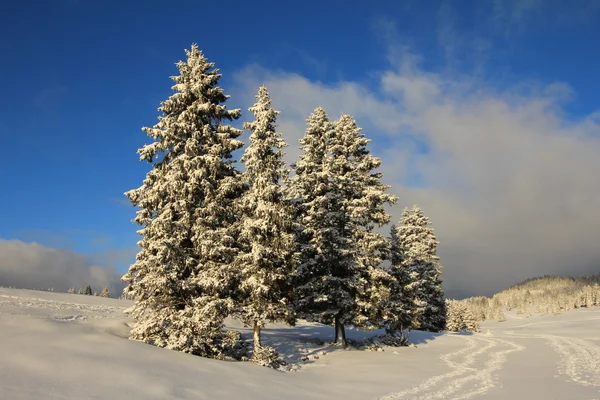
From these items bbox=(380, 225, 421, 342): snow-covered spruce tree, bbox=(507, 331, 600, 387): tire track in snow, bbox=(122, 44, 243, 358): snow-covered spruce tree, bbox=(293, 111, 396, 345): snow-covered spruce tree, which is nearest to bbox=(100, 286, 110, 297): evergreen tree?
bbox=(380, 225, 421, 342): snow-covered spruce tree

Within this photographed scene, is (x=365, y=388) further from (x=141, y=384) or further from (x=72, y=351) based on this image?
(x=72, y=351)

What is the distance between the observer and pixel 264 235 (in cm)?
1880

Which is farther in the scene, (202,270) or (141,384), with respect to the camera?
(202,270)

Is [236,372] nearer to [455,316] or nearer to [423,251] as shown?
[423,251]

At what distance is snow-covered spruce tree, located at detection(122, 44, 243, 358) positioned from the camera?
1638 cm

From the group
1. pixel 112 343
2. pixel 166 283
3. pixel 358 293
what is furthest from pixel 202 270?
pixel 358 293

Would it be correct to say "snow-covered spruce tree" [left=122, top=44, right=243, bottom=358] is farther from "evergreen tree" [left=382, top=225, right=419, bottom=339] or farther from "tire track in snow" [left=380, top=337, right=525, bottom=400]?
"evergreen tree" [left=382, top=225, right=419, bottom=339]

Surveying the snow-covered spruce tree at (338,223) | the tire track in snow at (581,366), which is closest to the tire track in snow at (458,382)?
the tire track in snow at (581,366)

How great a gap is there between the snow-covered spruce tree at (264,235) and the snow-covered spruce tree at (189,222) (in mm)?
769

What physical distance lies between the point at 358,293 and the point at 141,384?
639 inches

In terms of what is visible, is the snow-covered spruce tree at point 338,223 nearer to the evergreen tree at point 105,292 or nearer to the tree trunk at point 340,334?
the tree trunk at point 340,334

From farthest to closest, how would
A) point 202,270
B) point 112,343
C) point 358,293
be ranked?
point 358,293, point 202,270, point 112,343

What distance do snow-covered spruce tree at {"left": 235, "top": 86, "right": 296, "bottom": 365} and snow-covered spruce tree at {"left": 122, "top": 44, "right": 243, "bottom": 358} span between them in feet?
2.52

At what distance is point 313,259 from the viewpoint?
24.3m
